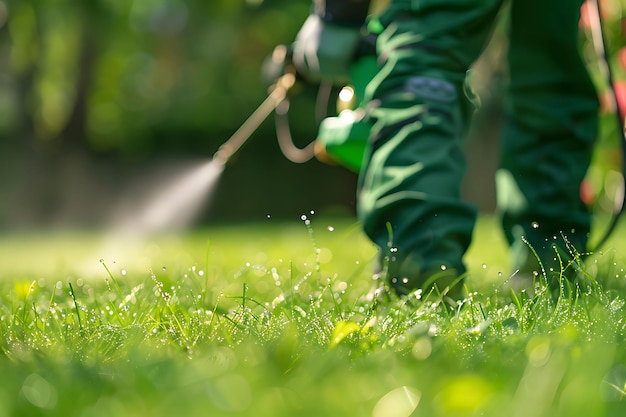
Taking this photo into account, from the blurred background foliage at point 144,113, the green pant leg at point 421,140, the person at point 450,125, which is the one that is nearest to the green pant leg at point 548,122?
the person at point 450,125

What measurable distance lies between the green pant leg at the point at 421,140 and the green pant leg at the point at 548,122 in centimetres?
35

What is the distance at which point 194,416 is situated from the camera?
83cm

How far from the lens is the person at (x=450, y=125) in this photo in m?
1.94

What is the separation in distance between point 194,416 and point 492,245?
401cm

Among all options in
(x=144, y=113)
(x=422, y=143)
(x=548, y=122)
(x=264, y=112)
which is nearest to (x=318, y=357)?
(x=422, y=143)

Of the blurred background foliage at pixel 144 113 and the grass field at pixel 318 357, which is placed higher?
the grass field at pixel 318 357

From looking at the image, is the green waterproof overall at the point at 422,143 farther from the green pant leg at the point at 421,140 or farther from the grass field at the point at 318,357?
the grass field at the point at 318,357

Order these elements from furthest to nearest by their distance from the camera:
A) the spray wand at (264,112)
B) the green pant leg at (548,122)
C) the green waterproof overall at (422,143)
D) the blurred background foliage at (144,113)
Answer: the blurred background foliage at (144,113) < the spray wand at (264,112) < the green pant leg at (548,122) < the green waterproof overall at (422,143)

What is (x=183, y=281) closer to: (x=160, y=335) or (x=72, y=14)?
(x=160, y=335)

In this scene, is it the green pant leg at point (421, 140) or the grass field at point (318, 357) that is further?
the green pant leg at point (421, 140)

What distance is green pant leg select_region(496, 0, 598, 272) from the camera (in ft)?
7.74

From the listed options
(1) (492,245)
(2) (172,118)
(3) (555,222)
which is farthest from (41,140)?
(3) (555,222)

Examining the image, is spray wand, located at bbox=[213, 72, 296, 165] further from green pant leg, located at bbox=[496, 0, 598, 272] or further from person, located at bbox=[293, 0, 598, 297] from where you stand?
green pant leg, located at bbox=[496, 0, 598, 272]

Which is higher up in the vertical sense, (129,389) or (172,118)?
(129,389)
